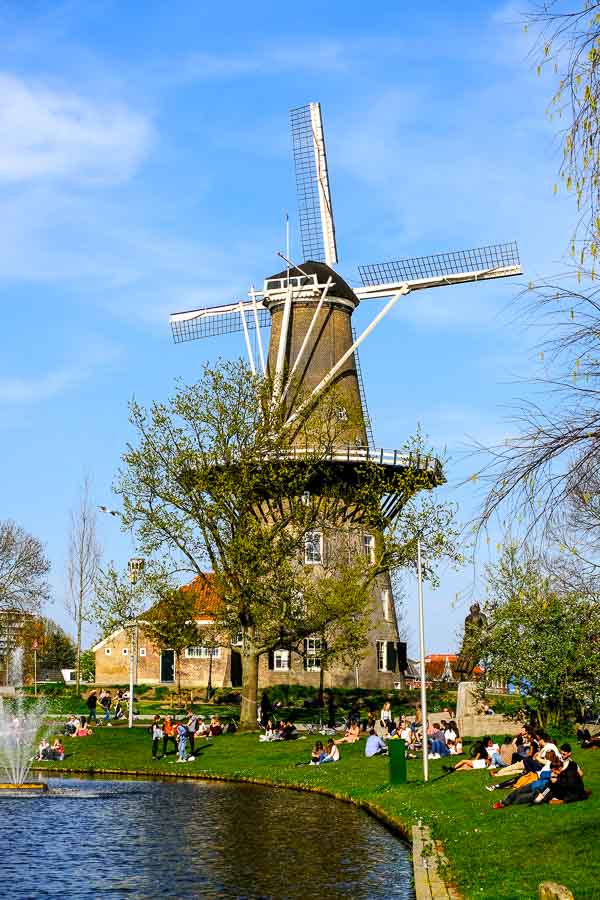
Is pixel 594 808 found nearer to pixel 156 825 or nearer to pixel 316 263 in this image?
pixel 156 825

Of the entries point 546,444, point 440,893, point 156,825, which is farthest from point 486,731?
point 546,444

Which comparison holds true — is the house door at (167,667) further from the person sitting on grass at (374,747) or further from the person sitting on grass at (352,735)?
the person sitting on grass at (374,747)

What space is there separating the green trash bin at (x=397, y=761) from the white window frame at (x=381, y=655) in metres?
29.1

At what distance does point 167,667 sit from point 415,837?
193 ft

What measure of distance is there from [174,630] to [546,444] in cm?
Result: 3530

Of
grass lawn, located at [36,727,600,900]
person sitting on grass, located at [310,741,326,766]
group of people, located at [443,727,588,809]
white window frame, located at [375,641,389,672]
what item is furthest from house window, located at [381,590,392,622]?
group of people, located at [443,727,588,809]

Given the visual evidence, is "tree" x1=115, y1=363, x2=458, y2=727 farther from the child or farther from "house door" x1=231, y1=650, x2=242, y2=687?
"house door" x1=231, y1=650, x2=242, y2=687

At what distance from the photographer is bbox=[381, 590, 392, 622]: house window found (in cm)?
5678

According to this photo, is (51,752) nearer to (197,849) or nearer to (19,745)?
(19,745)

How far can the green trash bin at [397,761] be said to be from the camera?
26797mm

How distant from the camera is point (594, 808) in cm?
1878

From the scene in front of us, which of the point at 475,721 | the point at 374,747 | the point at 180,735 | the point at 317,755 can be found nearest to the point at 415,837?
the point at 317,755

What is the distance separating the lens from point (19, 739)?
44.1 meters

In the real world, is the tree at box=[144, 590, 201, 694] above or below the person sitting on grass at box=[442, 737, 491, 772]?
above
